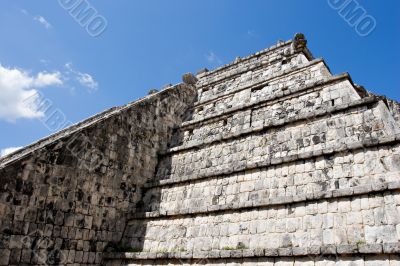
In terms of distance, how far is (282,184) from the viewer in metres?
5.97

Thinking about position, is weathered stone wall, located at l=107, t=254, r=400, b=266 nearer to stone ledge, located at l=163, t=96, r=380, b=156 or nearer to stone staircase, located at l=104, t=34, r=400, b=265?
stone staircase, located at l=104, t=34, r=400, b=265

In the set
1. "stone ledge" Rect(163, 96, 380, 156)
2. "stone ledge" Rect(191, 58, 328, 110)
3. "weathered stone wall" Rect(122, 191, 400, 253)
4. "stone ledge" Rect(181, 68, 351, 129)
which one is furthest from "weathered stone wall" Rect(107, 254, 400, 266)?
"stone ledge" Rect(191, 58, 328, 110)

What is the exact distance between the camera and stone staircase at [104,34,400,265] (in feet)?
15.6

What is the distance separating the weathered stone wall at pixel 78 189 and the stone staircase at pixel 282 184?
1.50 feet

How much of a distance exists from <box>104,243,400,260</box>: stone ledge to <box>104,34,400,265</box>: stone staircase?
2 centimetres

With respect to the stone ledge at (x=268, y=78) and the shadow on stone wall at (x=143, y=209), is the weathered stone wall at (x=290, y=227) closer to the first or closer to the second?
the shadow on stone wall at (x=143, y=209)

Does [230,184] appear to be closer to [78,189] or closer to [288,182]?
[288,182]

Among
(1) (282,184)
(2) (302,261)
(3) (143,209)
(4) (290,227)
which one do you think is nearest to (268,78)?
(1) (282,184)

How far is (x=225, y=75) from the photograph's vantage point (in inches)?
440

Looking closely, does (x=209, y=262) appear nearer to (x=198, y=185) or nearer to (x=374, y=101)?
(x=198, y=185)

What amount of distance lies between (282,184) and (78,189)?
4.29 metres

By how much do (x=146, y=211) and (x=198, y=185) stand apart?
1.55 metres

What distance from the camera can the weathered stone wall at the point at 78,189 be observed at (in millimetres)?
6090

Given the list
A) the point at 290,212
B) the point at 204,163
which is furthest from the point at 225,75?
the point at 290,212
